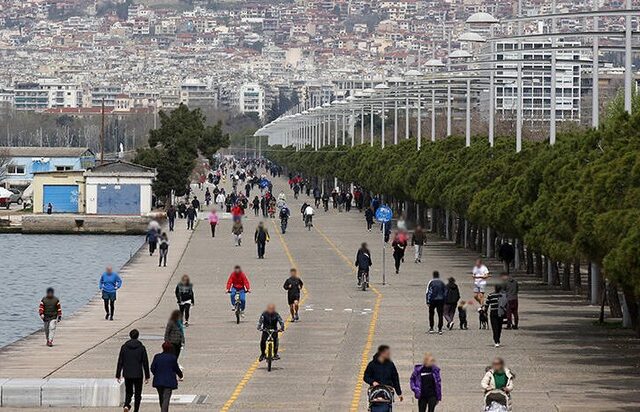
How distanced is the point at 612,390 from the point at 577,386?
0.77 m

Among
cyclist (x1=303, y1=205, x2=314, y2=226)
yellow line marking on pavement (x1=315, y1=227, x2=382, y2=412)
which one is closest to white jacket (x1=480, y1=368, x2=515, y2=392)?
yellow line marking on pavement (x1=315, y1=227, x2=382, y2=412)

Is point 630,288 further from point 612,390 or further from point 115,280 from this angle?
point 115,280

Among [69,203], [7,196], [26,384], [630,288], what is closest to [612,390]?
[630,288]

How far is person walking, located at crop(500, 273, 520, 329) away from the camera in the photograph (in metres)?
43.7

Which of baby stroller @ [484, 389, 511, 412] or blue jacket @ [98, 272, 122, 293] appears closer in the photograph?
baby stroller @ [484, 389, 511, 412]

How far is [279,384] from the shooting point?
3491 cm

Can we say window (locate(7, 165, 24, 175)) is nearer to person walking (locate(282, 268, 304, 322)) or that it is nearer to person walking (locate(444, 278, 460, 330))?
person walking (locate(282, 268, 304, 322))

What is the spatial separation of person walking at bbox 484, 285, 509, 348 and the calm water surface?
46.5 ft

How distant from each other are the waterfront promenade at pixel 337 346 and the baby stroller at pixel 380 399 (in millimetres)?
4124

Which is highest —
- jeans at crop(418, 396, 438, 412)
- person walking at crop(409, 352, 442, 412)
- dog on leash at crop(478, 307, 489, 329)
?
person walking at crop(409, 352, 442, 412)

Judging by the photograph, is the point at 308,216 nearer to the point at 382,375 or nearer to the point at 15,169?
the point at 382,375

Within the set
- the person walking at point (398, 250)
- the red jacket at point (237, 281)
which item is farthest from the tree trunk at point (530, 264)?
the red jacket at point (237, 281)

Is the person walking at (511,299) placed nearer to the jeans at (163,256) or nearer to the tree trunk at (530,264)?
the tree trunk at (530,264)

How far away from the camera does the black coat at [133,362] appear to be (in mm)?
30578
